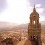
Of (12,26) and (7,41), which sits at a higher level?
(12,26)

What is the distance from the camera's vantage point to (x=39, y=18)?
9.65 meters

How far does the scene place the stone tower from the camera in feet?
31.1

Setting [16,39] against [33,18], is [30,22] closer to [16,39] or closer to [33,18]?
[33,18]

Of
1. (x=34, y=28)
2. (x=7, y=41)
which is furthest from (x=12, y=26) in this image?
(x=34, y=28)

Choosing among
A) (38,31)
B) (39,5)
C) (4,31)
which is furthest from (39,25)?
(4,31)

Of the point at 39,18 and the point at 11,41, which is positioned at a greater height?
the point at 39,18

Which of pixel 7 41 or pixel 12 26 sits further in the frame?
pixel 12 26

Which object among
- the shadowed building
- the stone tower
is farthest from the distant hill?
the shadowed building

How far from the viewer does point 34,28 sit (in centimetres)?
952

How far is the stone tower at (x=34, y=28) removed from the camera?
31.1ft

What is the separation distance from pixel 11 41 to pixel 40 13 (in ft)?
6.10

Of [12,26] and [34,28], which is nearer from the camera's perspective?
[34,28]

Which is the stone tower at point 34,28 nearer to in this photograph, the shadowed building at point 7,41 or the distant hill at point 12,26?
the distant hill at point 12,26

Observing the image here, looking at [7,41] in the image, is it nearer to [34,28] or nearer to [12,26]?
[12,26]
